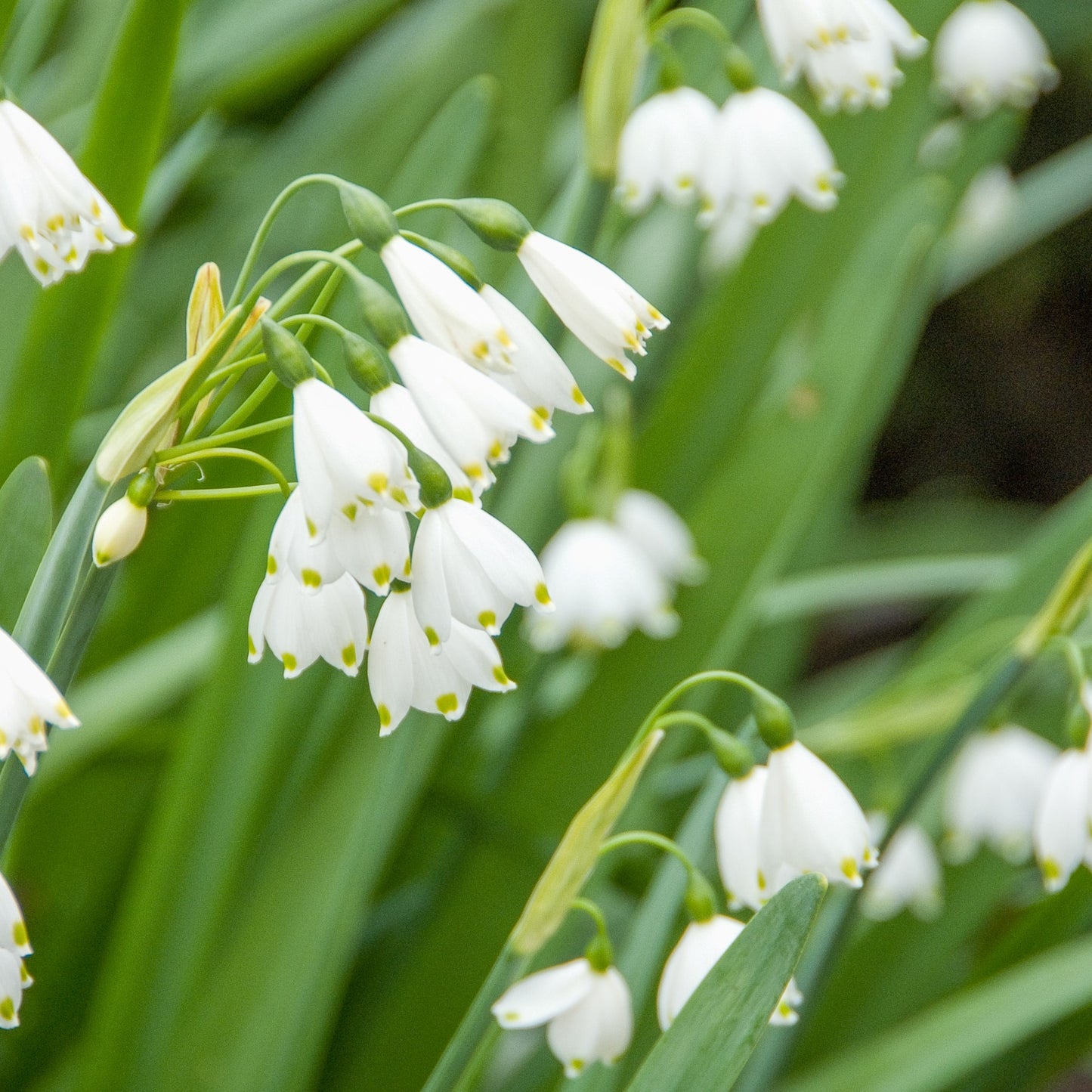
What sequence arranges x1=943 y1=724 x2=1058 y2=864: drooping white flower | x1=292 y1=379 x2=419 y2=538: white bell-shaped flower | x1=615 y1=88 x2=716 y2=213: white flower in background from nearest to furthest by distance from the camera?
x1=292 y1=379 x2=419 y2=538: white bell-shaped flower
x1=615 y1=88 x2=716 y2=213: white flower in background
x1=943 y1=724 x2=1058 y2=864: drooping white flower

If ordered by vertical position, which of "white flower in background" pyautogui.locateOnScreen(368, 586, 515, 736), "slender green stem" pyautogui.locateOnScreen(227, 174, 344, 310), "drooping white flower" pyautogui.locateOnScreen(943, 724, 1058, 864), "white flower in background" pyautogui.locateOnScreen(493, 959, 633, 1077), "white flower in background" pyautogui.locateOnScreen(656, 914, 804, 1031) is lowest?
"drooping white flower" pyautogui.locateOnScreen(943, 724, 1058, 864)

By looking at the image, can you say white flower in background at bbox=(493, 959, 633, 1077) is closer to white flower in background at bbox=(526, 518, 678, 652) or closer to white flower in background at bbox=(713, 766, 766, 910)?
white flower in background at bbox=(713, 766, 766, 910)

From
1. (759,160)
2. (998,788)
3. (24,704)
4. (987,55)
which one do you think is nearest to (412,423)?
(24,704)

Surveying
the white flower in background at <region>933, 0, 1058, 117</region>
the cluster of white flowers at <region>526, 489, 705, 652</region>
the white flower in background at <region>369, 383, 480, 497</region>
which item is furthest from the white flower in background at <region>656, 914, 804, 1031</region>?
the white flower in background at <region>933, 0, 1058, 117</region>

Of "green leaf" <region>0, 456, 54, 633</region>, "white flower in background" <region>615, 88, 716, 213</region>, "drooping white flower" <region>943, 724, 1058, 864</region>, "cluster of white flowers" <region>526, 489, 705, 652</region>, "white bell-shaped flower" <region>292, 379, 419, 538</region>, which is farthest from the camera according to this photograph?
"cluster of white flowers" <region>526, 489, 705, 652</region>

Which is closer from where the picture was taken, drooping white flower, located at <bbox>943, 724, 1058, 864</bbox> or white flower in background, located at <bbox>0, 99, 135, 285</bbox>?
white flower in background, located at <bbox>0, 99, 135, 285</bbox>

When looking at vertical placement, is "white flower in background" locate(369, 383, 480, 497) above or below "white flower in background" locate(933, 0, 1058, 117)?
below

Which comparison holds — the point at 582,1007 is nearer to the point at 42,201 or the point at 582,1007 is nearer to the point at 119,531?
the point at 119,531

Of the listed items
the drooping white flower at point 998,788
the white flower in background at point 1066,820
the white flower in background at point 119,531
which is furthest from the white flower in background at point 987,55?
the white flower in background at point 119,531
